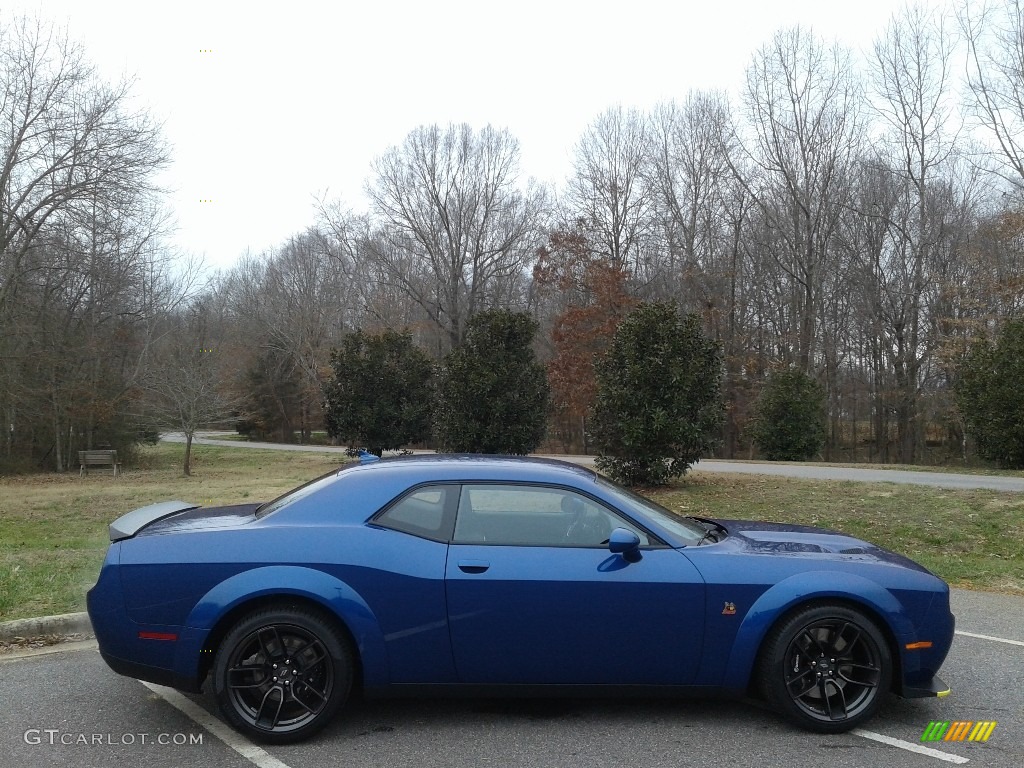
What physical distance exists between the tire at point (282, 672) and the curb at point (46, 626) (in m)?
2.47

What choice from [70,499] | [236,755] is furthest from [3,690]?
[70,499]

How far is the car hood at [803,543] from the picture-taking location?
4395 millimetres

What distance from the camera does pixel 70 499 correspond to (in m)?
18.3

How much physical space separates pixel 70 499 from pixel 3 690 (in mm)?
15442

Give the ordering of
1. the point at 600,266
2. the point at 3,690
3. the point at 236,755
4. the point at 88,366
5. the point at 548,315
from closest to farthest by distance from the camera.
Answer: the point at 236,755 → the point at 3,690 → the point at 88,366 → the point at 600,266 → the point at 548,315

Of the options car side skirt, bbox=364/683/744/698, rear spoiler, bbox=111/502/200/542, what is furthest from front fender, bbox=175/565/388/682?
rear spoiler, bbox=111/502/200/542

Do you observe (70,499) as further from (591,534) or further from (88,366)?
(591,534)

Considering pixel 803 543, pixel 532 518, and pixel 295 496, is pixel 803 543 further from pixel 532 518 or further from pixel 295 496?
pixel 295 496

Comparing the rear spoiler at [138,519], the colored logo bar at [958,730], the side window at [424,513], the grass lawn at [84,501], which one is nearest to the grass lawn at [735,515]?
the grass lawn at [84,501]

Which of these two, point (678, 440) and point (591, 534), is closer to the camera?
point (591, 534)

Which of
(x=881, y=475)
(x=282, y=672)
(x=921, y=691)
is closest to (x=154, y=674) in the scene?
(x=282, y=672)

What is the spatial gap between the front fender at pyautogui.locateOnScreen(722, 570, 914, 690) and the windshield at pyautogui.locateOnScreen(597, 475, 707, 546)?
50 centimetres

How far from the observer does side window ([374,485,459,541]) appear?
4172mm

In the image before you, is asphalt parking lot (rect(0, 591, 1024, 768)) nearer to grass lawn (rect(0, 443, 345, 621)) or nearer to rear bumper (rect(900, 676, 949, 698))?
rear bumper (rect(900, 676, 949, 698))
